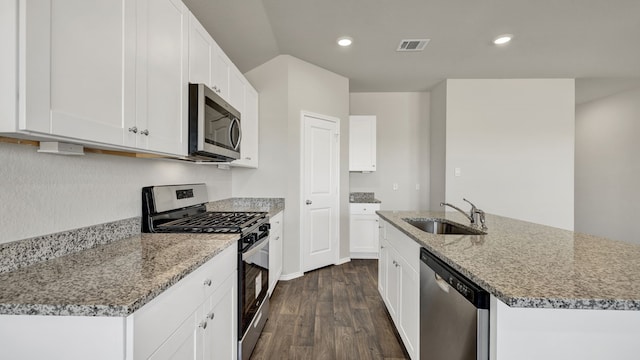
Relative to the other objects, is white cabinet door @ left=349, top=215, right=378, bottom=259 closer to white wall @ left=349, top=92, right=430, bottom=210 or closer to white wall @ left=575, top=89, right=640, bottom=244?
white wall @ left=349, top=92, right=430, bottom=210

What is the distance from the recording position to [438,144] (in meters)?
4.34

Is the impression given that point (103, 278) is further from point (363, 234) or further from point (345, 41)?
point (363, 234)

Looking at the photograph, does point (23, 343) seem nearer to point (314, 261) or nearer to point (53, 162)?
point (53, 162)

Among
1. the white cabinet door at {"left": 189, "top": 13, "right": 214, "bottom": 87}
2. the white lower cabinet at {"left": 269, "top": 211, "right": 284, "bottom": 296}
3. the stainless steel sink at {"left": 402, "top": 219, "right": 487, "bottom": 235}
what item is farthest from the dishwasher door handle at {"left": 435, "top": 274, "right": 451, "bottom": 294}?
the white cabinet door at {"left": 189, "top": 13, "right": 214, "bottom": 87}

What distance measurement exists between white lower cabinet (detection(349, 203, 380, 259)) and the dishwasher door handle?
2769 millimetres

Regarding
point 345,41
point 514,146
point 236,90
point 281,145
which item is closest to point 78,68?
point 236,90

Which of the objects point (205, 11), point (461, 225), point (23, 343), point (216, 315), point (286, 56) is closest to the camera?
point (23, 343)

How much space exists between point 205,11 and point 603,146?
6.56m

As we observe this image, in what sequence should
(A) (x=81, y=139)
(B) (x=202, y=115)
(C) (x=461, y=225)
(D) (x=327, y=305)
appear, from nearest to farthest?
(A) (x=81, y=139), (B) (x=202, y=115), (C) (x=461, y=225), (D) (x=327, y=305)

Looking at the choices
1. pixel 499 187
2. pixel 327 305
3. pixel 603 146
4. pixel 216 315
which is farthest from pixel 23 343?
pixel 603 146

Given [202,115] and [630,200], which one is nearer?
[202,115]

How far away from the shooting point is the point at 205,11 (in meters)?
2.25

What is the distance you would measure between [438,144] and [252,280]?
11.9 ft

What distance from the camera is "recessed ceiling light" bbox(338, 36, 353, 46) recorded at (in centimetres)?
296
